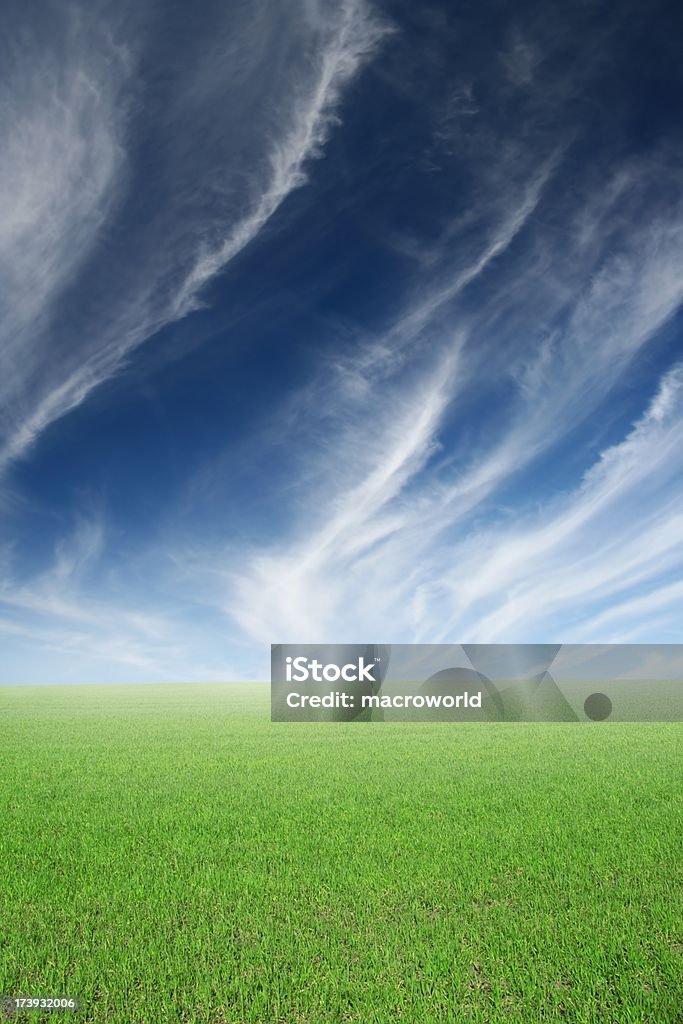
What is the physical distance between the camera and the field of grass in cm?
404

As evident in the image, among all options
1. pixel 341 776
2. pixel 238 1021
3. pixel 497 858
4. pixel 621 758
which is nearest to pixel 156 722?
pixel 341 776

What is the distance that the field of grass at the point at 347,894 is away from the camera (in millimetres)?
4043

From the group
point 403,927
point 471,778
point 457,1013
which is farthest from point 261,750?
point 457,1013

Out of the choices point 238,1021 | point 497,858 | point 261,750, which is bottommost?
point 238,1021

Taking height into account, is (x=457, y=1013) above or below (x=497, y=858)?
below

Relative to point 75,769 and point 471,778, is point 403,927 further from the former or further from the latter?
point 75,769

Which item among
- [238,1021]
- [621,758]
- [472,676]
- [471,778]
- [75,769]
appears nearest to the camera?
[238,1021]

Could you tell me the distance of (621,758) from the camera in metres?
12.7

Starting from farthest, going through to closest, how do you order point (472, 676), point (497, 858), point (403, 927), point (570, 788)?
point (472, 676)
point (570, 788)
point (497, 858)
point (403, 927)

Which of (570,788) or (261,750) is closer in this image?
(570,788)

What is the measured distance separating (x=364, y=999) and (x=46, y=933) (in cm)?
246

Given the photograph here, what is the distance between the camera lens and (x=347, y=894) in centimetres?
543

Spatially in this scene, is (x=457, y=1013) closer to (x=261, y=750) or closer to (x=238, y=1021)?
(x=238, y=1021)

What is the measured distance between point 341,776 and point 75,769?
4859 mm
